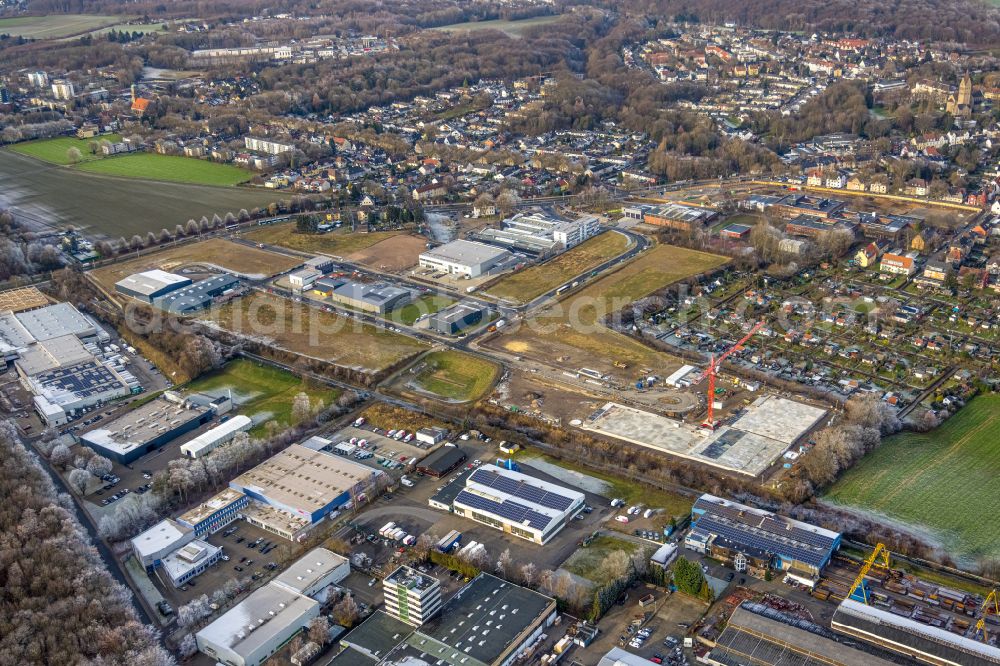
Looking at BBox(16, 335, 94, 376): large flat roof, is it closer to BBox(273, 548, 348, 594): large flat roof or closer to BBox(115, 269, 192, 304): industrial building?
BBox(115, 269, 192, 304): industrial building

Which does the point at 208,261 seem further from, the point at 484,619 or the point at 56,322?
the point at 484,619

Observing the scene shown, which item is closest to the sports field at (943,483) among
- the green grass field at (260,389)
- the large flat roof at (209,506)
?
the large flat roof at (209,506)

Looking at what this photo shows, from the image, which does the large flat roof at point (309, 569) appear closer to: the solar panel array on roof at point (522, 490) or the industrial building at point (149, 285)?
the solar panel array on roof at point (522, 490)

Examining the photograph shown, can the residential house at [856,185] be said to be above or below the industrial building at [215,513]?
above

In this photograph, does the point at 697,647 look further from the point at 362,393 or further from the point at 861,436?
the point at 362,393

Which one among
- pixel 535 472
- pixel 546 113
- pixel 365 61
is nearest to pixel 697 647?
pixel 535 472
